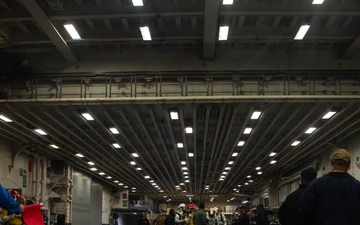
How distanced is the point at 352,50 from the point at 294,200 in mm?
8802

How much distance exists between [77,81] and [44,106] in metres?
1.27

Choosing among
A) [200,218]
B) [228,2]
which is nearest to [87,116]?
[200,218]

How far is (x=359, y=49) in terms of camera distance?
14.0 meters

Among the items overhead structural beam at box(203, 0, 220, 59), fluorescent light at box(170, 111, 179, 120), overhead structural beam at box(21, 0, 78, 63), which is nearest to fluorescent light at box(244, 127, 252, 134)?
fluorescent light at box(170, 111, 179, 120)

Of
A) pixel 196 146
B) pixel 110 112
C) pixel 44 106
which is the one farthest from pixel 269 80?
pixel 196 146

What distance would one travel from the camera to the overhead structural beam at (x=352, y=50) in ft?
44.0

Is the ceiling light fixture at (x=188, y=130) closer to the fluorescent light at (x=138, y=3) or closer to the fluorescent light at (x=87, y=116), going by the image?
the fluorescent light at (x=87, y=116)

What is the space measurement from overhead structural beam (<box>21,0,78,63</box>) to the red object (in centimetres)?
664

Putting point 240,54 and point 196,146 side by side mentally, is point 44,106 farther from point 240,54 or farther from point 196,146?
point 196,146

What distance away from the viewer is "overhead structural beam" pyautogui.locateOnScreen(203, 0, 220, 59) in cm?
1122

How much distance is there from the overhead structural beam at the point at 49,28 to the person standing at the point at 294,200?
7.77m

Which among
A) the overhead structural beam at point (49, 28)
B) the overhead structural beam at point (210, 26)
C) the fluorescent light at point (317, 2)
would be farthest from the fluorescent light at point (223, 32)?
the overhead structural beam at point (49, 28)

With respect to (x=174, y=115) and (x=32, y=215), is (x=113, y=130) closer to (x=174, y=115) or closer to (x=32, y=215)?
(x=174, y=115)

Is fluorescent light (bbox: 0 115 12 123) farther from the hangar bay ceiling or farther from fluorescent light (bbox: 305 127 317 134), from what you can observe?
fluorescent light (bbox: 305 127 317 134)
